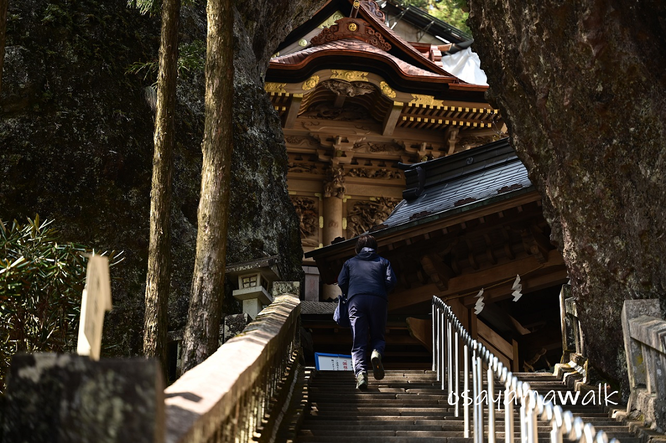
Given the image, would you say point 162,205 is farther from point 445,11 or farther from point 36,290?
point 445,11

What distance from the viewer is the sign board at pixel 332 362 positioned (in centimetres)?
1228

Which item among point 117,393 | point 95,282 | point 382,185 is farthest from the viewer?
point 382,185

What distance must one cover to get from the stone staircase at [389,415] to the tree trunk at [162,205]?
1650mm

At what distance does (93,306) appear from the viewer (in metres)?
2.32

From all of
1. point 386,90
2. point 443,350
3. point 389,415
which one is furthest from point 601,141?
point 386,90

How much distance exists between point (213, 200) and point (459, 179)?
954cm

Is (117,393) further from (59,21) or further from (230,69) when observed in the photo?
(59,21)

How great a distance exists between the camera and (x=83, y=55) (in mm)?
11352

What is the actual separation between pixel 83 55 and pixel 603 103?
7.80 m

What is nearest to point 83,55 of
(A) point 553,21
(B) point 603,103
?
(A) point 553,21

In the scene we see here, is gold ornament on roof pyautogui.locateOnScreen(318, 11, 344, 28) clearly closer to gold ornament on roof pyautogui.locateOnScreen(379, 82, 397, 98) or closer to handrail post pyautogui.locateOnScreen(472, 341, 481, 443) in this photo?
gold ornament on roof pyautogui.locateOnScreen(379, 82, 397, 98)

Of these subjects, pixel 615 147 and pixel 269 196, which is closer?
pixel 615 147

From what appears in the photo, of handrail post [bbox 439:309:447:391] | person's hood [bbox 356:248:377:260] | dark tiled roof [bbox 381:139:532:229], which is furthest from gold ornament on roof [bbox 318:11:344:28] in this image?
handrail post [bbox 439:309:447:391]

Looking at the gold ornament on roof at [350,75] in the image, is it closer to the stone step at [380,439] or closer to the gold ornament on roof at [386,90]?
the gold ornament on roof at [386,90]
